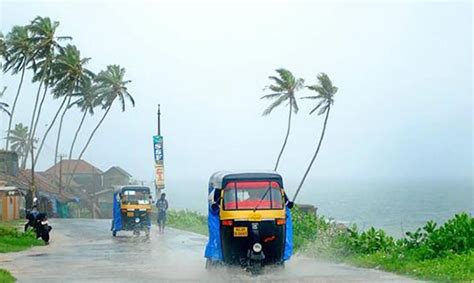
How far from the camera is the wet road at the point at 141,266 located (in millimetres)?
16125

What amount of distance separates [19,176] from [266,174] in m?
49.0

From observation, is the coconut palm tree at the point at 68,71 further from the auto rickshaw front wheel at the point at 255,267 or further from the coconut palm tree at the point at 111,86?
the auto rickshaw front wheel at the point at 255,267

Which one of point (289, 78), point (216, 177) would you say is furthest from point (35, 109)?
point (216, 177)

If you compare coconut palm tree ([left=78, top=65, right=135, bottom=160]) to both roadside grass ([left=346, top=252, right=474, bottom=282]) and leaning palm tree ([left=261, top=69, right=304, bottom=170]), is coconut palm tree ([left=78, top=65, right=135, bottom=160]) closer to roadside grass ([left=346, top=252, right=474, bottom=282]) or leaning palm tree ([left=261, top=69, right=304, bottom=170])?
leaning palm tree ([left=261, top=69, right=304, bottom=170])

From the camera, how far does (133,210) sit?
107ft

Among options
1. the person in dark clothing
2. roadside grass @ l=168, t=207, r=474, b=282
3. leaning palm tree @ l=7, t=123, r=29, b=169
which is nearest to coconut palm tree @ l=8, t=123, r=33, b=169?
leaning palm tree @ l=7, t=123, r=29, b=169

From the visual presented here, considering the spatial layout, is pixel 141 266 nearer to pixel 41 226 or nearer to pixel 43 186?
pixel 41 226

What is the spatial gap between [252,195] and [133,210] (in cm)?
1639

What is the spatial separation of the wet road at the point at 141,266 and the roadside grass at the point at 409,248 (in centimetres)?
62

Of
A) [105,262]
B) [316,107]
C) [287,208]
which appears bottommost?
[105,262]

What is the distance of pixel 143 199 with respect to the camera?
33219mm

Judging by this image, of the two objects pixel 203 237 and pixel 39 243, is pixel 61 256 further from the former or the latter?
pixel 203 237

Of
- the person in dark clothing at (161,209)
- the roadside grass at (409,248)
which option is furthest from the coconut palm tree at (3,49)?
the roadside grass at (409,248)

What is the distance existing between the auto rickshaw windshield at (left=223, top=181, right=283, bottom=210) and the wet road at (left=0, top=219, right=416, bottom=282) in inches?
57.6
